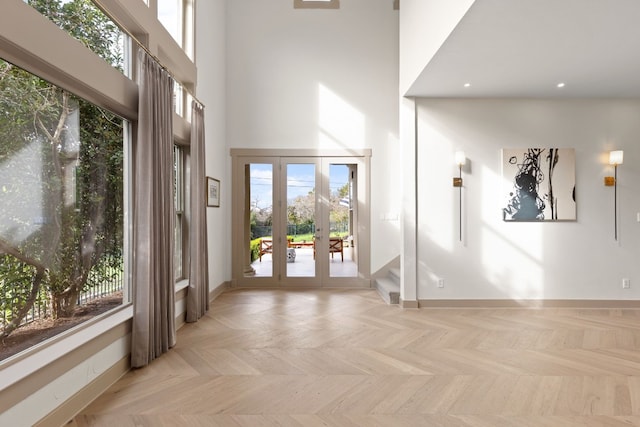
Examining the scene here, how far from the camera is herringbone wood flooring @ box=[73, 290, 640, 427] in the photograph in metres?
2.42

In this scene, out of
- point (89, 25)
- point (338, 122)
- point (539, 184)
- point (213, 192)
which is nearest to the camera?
point (89, 25)

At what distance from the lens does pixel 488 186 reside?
5.14 meters

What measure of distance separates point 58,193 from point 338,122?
488 cm

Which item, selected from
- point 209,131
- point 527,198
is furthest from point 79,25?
point 527,198

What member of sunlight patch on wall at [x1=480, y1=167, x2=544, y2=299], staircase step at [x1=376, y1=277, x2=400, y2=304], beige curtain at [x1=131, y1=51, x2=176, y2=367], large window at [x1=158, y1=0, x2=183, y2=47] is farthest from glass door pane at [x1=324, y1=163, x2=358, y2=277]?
beige curtain at [x1=131, y1=51, x2=176, y2=367]

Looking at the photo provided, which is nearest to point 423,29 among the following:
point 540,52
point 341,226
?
point 540,52

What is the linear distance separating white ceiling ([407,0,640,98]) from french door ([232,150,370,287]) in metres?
2.32

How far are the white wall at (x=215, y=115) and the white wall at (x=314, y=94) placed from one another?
309mm

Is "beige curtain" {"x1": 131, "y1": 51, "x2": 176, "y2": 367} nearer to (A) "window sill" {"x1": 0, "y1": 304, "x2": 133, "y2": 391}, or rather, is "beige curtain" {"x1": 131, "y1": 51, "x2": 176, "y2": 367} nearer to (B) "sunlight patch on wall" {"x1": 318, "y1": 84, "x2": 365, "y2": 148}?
(A) "window sill" {"x1": 0, "y1": 304, "x2": 133, "y2": 391}

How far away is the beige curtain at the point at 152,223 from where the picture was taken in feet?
10.2

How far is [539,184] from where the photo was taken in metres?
5.07

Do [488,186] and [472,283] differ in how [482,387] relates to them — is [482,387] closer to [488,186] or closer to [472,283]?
[472,283]

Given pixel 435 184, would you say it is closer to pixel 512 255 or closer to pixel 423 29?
pixel 512 255

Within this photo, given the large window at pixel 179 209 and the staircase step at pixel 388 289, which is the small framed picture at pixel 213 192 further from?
the staircase step at pixel 388 289
